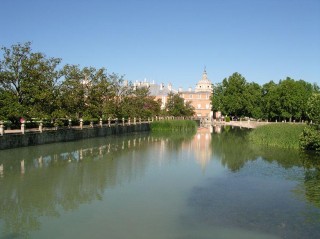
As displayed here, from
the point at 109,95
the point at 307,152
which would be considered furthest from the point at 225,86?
the point at 307,152

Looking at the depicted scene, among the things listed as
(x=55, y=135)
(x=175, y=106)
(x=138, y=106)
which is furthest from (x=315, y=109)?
(x=175, y=106)

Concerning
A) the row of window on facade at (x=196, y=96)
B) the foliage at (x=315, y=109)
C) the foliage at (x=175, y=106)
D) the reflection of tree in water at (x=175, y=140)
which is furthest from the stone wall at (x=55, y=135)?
the row of window on facade at (x=196, y=96)

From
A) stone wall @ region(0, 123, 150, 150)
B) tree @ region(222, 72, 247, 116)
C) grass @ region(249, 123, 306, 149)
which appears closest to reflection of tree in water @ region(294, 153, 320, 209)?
grass @ region(249, 123, 306, 149)

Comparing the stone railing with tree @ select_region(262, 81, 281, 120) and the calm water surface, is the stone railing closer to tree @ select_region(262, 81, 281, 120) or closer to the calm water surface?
the calm water surface

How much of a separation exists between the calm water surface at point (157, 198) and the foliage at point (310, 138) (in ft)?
13.4

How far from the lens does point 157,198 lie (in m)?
13.8

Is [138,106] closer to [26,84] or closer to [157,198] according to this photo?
[26,84]

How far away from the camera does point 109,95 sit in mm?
51906

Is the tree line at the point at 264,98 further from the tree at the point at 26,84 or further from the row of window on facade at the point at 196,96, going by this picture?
the tree at the point at 26,84

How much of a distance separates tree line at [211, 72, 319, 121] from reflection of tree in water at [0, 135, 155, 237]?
56838mm

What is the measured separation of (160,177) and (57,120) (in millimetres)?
19503

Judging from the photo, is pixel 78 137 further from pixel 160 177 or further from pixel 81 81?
pixel 160 177

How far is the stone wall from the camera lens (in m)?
27.8

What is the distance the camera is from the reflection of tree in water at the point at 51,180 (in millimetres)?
11688
